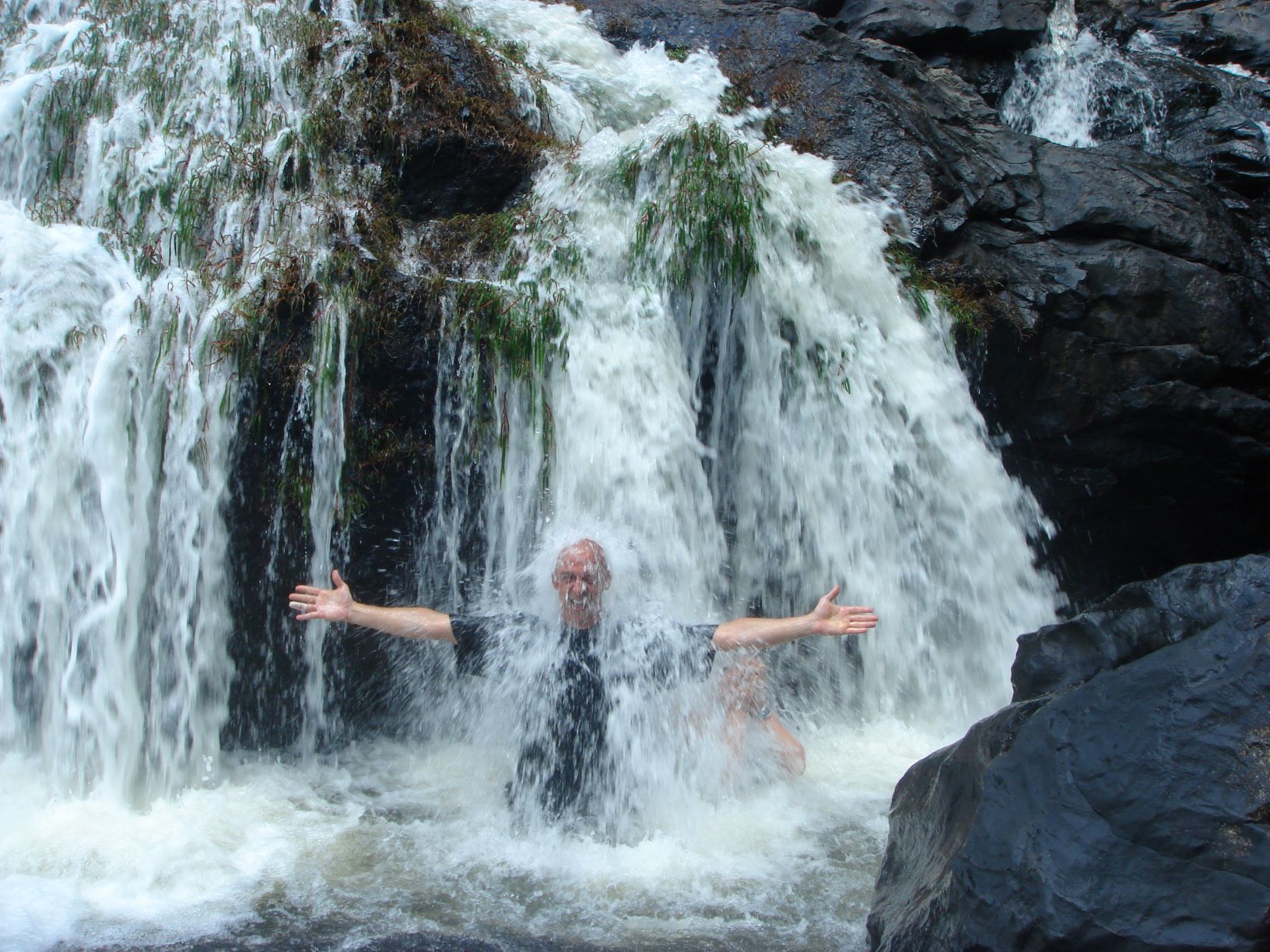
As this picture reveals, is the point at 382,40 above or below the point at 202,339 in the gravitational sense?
above

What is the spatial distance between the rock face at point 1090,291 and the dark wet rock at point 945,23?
1.24 metres

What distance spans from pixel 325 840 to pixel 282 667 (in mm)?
1321

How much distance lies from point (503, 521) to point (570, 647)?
134 cm

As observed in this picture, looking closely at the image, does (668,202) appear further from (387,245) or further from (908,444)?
(908,444)

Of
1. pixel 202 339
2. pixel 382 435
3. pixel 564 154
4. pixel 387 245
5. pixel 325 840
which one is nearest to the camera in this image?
pixel 325 840

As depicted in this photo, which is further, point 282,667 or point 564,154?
point 564,154

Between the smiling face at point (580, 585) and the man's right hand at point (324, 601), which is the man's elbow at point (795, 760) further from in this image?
the man's right hand at point (324, 601)

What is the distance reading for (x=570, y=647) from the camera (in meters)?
4.16

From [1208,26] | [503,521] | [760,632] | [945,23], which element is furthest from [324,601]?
[1208,26]

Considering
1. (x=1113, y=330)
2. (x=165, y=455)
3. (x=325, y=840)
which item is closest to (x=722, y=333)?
(x=1113, y=330)

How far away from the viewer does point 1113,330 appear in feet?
21.5

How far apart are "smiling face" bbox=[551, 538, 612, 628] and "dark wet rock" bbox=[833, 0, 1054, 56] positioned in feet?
22.6

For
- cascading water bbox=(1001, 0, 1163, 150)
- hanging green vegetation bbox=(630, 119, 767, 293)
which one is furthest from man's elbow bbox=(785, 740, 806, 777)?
cascading water bbox=(1001, 0, 1163, 150)

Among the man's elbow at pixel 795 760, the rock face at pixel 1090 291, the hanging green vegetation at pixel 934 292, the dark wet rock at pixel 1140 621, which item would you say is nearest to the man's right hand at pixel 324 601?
the man's elbow at pixel 795 760
